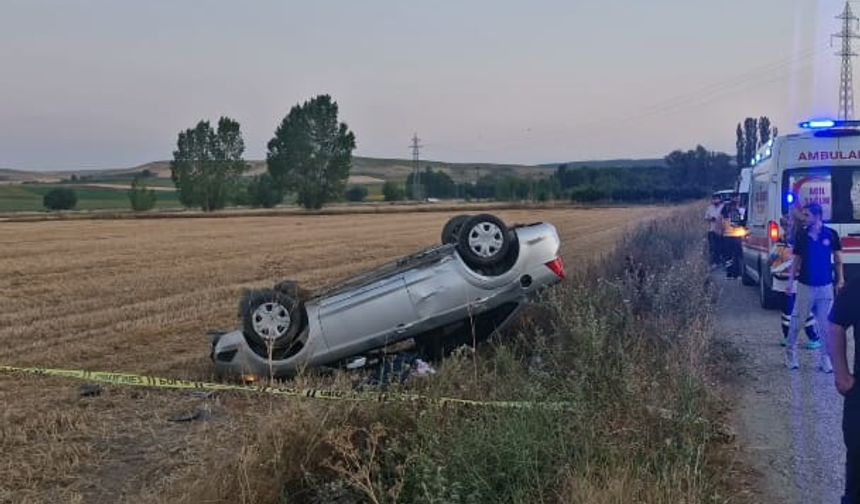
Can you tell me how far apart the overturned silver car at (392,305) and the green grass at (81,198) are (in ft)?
299

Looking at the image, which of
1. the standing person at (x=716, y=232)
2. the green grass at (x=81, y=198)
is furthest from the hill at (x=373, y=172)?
the standing person at (x=716, y=232)

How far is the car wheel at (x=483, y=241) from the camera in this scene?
8.88 meters

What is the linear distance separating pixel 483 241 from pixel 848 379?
A: 4728 millimetres

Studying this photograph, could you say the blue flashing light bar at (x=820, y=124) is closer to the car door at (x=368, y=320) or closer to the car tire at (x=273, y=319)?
the car door at (x=368, y=320)

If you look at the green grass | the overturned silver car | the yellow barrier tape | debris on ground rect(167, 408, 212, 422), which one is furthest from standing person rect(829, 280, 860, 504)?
the green grass

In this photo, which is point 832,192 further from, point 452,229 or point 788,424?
point 788,424

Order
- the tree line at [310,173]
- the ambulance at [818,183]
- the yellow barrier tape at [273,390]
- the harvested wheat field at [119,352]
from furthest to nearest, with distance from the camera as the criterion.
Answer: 1. the tree line at [310,173]
2. the ambulance at [818,183]
3. the harvested wheat field at [119,352]
4. the yellow barrier tape at [273,390]

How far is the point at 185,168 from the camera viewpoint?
3947 inches

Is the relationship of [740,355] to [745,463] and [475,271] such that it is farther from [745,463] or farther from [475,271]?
[745,463]

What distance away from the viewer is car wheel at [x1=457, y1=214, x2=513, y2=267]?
888 centimetres

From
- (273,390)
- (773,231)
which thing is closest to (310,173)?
(773,231)

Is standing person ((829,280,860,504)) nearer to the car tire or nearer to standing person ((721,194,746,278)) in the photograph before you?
the car tire

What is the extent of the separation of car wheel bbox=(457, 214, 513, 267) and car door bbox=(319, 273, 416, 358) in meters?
0.72

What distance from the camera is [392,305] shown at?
859 cm
